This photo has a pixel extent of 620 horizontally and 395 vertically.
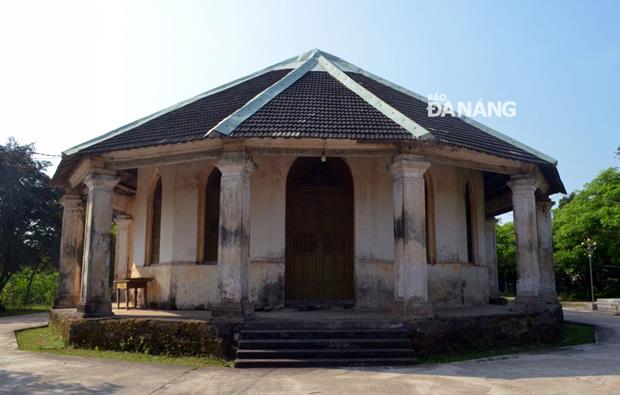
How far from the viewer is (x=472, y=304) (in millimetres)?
13023

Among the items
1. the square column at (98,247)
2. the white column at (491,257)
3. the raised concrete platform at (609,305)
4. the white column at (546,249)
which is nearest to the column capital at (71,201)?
the square column at (98,247)

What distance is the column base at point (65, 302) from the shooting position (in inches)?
539

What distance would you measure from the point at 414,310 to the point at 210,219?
5.30 meters

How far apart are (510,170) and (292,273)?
527 cm

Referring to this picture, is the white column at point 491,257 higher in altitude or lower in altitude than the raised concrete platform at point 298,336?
higher

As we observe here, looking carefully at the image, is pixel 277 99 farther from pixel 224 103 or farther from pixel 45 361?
pixel 45 361

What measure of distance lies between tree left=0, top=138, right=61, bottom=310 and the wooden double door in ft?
57.9

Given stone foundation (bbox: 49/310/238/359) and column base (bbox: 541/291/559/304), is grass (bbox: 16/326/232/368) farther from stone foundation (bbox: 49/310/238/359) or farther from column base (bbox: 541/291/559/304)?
column base (bbox: 541/291/559/304)

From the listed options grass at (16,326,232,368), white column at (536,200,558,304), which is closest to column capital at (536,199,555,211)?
white column at (536,200,558,304)

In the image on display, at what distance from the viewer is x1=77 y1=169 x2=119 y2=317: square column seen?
405 inches

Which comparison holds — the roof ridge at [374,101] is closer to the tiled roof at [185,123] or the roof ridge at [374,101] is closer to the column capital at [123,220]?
the tiled roof at [185,123]

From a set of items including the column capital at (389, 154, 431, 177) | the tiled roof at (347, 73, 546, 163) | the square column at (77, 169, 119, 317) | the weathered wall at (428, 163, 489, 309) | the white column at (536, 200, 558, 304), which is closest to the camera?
the column capital at (389, 154, 431, 177)

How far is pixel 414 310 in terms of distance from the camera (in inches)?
362

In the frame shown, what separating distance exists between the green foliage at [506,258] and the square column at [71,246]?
32901 millimetres
